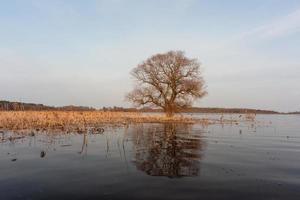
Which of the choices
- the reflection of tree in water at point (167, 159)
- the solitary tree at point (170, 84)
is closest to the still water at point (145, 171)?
the reflection of tree in water at point (167, 159)

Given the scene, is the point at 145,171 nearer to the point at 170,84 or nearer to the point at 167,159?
the point at 167,159

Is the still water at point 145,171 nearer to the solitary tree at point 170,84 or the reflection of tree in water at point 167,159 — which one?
the reflection of tree in water at point 167,159

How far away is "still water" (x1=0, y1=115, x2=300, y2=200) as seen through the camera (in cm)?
733

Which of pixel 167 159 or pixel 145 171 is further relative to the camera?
pixel 167 159

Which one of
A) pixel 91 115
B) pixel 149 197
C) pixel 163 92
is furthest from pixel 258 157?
pixel 163 92

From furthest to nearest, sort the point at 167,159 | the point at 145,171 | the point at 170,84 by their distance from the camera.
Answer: the point at 170,84 < the point at 167,159 < the point at 145,171

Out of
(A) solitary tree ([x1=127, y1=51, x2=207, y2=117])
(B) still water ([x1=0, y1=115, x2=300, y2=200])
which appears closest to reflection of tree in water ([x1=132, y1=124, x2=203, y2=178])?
(B) still water ([x1=0, y1=115, x2=300, y2=200])

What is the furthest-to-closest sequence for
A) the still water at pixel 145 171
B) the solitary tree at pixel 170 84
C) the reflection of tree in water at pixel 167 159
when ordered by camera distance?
the solitary tree at pixel 170 84 → the reflection of tree in water at pixel 167 159 → the still water at pixel 145 171

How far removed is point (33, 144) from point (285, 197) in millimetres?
11044

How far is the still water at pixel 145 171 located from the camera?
7.33 meters

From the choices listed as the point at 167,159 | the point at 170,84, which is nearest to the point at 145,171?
the point at 167,159

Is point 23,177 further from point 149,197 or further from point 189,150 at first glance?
point 189,150

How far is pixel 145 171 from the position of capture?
9.50 metres

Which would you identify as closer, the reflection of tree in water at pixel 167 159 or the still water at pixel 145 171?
the still water at pixel 145 171
